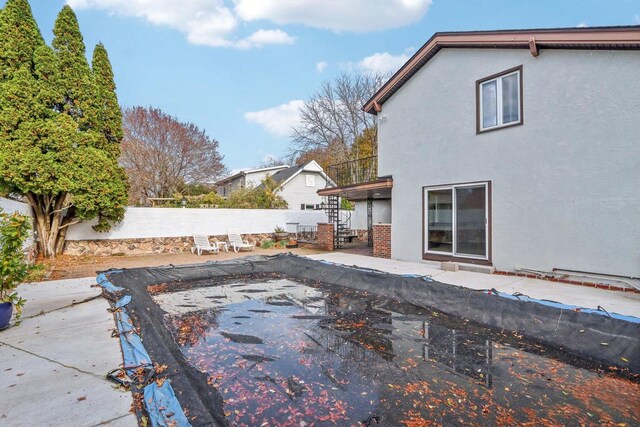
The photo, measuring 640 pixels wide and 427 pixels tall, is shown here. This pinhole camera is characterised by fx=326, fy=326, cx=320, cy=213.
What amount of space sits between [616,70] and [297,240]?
37.9 feet

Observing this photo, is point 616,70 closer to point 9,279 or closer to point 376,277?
point 376,277

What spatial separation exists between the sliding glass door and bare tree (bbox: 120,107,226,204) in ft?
58.4

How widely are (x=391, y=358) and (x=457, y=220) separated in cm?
534

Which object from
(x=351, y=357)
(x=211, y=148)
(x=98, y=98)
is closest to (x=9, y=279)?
(x=351, y=357)

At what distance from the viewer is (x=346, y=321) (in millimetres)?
4941

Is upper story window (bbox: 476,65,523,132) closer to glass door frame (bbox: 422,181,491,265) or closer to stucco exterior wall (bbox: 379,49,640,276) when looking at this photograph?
stucco exterior wall (bbox: 379,49,640,276)

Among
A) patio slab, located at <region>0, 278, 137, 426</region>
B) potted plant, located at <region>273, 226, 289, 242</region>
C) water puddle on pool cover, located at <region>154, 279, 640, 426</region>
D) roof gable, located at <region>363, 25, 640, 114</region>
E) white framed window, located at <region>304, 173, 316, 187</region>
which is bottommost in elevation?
water puddle on pool cover, located at <region>154, 279, 640, 426</region>

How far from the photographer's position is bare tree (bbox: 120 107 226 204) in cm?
2014

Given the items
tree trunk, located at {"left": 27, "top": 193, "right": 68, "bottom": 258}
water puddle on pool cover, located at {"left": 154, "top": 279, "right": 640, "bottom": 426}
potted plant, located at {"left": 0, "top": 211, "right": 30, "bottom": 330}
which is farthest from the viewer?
tree trunk, located at {"left": 27, "top": 193, "right": 68, "bottom": 258}

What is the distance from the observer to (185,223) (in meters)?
12.8

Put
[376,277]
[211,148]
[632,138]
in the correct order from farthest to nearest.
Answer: [211,148] → [376,277] → [632,138]

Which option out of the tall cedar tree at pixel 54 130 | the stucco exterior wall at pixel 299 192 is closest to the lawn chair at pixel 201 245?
the tall cedar tree at pixel 54 130

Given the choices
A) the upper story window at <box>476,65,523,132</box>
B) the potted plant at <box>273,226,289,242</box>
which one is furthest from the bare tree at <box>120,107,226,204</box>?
→ the upper story window at <box>476,65,523,132</box>

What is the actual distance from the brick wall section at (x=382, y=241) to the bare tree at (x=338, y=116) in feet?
50.5
